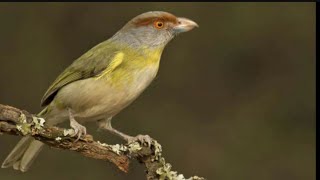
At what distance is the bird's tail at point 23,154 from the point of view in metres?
5.82

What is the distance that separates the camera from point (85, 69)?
5.74 meters

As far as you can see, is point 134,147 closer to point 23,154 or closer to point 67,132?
point 67,132

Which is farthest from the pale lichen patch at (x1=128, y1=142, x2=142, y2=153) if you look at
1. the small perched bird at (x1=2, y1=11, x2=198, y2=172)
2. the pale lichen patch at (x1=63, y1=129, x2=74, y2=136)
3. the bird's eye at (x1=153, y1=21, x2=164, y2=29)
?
the bird's eye at (x1=153, y1=21, x2=164, y2=29)

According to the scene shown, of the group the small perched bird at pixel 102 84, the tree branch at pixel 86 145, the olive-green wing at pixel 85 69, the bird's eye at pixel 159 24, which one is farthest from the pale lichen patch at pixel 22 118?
the bird's eye at pixel 159 24

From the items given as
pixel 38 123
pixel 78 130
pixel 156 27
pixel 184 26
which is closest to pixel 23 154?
pixel 78 130

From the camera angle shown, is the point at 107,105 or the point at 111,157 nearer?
the point at 111,157

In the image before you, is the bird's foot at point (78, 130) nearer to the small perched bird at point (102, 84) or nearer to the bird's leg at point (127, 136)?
the small perched bird at point (102, 84)

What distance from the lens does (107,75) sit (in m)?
5.62

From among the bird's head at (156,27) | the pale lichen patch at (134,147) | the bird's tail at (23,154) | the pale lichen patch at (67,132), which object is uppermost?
the bird's head at (156,27)

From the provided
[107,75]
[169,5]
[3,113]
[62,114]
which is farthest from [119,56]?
[169,5]

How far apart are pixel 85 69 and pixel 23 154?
0.81 metres

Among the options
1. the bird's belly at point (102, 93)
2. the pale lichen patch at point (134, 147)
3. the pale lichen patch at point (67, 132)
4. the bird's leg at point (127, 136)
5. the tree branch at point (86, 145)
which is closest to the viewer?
the tree branch at point (86, 145)
